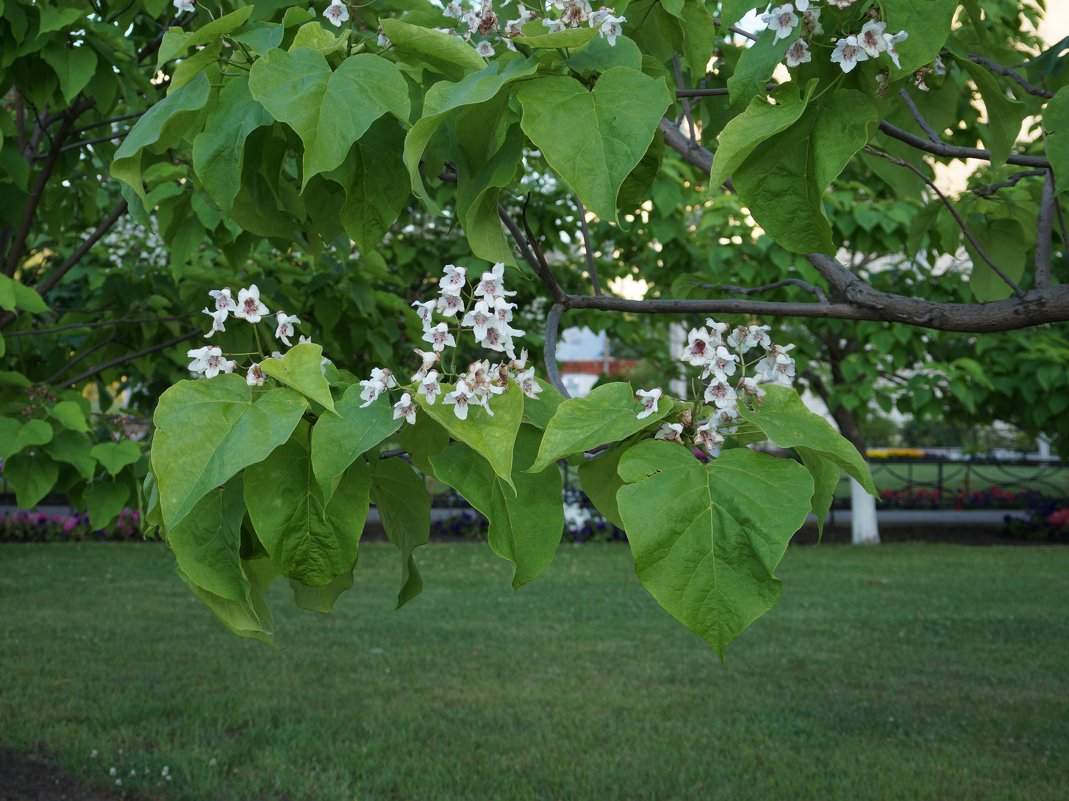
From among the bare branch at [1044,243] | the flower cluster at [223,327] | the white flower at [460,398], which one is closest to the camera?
the white flower at [460,398]

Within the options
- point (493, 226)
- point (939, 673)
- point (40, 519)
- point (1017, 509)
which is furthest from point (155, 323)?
point (1017, 509)

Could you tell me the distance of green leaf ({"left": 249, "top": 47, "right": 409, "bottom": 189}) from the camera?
1131 mm

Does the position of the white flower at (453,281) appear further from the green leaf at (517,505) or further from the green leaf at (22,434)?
the green leaf at (22,434)

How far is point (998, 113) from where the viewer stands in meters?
1.49

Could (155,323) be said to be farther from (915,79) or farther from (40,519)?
(40,519)

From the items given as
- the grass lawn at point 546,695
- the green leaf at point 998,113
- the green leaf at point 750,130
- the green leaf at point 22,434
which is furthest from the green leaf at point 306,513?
the grass lawn at point 546,695

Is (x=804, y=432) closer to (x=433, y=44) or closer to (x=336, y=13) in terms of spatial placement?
(x=433, y=44)

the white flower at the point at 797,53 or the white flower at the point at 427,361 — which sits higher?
the white flower at the point at 797,53

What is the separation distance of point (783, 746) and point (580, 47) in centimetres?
400

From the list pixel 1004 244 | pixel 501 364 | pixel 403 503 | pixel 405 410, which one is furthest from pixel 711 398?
pixel 1004 244

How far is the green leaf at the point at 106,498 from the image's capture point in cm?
279

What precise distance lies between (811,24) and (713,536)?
0.61 meters

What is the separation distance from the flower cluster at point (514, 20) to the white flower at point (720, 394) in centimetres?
42

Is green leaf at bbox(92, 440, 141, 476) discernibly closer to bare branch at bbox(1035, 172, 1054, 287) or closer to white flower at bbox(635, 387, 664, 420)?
white flower at bbox(635, 387, 664, 420)
